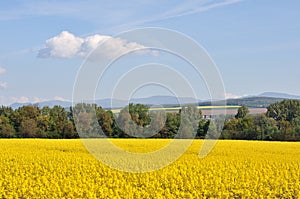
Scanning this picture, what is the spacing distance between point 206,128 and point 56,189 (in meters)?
51.8

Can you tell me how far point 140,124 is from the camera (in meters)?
57.9

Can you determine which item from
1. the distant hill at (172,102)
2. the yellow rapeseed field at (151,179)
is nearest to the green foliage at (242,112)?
the distant hill at (172,102)

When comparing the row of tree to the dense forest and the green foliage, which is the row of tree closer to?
the dense forest

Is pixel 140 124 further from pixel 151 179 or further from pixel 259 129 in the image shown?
pixel 151 179

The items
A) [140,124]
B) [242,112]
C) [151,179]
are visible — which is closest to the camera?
[151,179]

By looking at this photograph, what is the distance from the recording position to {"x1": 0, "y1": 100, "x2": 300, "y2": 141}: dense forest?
59656mm

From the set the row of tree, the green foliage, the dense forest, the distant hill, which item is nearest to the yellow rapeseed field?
the distant hill

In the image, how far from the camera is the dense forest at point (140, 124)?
59656 millimetres

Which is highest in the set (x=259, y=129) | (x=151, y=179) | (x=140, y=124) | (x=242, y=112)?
(x=242, y=112)

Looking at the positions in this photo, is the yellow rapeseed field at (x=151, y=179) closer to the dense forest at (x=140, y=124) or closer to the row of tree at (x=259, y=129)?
the dense forest at (x=140, y=124)

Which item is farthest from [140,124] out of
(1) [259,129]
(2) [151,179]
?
(2) [151,179]

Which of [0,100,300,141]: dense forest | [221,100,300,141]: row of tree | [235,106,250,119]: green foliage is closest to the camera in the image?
[0,100,300,141]: dense forest

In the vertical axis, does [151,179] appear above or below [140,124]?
Result: below

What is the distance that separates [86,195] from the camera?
42.0ft
